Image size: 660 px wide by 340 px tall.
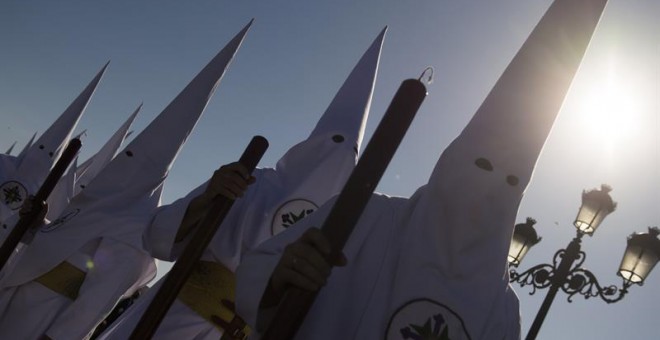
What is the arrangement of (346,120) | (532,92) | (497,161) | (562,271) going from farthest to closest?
(562,271) → (346,120) → (532,92) → (497,161)

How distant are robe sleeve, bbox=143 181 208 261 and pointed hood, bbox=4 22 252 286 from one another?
1.45 metres

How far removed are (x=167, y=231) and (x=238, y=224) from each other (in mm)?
584

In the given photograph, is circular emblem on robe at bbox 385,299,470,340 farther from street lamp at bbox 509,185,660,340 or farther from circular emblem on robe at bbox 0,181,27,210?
circular emblem on robe at bbox 0,181,27,210

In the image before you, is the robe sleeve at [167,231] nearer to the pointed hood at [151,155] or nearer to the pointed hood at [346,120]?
the pointed hood at [346,120]

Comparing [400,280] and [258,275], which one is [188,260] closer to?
[258,275]

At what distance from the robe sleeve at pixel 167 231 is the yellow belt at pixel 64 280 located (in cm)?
176

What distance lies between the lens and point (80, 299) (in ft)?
17.3

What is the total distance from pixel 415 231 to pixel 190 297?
83.2 inches

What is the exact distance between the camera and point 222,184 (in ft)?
10.7

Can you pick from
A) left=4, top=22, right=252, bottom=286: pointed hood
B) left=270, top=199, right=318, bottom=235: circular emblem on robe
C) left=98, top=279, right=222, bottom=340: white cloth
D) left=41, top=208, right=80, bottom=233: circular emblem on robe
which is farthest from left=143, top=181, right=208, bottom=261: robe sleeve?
left=41, top=208, right=80, bottom=233: circular emblem on robe

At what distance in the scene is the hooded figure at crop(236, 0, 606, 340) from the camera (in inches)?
94.6

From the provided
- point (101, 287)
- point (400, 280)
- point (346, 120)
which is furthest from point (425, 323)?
point (101, 287)

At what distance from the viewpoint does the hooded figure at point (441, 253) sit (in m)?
2.40

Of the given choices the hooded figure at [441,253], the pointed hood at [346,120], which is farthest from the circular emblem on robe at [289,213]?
the hooded figure at [441,253]
